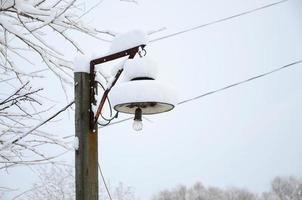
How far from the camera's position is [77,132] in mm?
3033

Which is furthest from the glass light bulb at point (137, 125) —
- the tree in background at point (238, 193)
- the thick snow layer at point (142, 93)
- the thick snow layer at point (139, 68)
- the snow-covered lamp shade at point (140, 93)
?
the tree in background at point (238, 193)

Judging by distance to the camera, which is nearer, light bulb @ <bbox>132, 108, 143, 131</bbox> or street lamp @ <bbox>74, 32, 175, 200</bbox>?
street lamp @ <bbox>74, 32, 175, 200</bbox>

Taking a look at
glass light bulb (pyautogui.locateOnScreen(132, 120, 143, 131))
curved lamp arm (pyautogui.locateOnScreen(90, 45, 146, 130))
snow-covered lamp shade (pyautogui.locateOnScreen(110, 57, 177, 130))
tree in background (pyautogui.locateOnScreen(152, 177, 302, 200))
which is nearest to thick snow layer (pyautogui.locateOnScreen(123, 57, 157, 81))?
snow-covered lamp shade (pyautogui.locateOnScreen(110, 57, 177, 130))

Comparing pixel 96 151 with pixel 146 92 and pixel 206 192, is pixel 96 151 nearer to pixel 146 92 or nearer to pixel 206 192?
pixel 146 92

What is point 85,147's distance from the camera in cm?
298

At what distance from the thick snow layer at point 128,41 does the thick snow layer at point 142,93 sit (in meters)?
0.39

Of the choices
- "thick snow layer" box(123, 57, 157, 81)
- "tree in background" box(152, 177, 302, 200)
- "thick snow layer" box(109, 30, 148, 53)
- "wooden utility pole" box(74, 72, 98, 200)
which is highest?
"tree in background" box(152, 177, 302, 200)

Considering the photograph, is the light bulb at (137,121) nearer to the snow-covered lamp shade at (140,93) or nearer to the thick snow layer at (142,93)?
the snow-covered lamp shade at (140,93)

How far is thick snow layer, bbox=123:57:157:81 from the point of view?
286 centimetres

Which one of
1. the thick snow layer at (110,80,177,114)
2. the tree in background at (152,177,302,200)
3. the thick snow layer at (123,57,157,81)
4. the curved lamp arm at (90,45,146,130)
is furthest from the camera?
the tree in background at (152,177,302,200)

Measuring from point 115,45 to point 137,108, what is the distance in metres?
0.55

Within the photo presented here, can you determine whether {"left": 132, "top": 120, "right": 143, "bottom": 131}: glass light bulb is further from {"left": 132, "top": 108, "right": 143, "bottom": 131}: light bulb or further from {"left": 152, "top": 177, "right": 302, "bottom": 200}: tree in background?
{"left": 152, "top": 177, "right": 302, "bottom": 200}: tree in background

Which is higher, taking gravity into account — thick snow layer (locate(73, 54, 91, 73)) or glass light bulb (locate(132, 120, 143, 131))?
thick snow layer (locate(73, 54, 91, 73))

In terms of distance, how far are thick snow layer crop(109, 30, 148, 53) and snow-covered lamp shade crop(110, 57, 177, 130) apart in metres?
0.19
